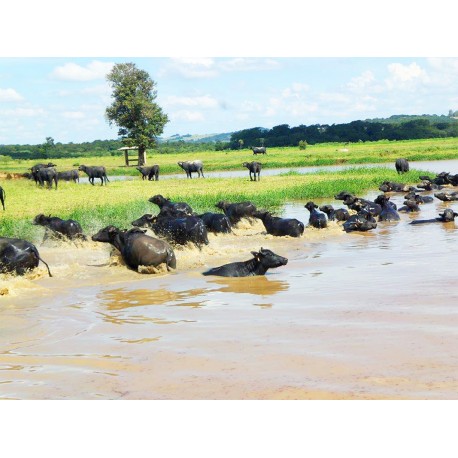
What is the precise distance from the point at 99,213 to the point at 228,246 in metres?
4.83

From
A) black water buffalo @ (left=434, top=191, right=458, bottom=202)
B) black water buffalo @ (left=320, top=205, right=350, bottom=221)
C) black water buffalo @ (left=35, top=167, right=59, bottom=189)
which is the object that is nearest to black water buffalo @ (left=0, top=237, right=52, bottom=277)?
black water buffalo @ (left=320, top=205, right=350, bottom=221)

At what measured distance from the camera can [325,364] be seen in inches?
234

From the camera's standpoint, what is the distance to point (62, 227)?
14.4 m

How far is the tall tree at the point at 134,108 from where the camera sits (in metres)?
50.4

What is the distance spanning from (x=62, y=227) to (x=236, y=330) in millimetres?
8029

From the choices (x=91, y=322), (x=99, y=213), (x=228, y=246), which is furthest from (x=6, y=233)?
(x=91, y=322)

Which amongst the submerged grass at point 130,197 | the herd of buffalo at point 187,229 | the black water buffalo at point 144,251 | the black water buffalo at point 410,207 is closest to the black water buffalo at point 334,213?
the herd of buffalo at point 187,229

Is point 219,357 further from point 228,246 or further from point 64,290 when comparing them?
point 228,246

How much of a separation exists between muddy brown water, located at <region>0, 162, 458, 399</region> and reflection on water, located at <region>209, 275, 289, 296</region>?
3 centimetres

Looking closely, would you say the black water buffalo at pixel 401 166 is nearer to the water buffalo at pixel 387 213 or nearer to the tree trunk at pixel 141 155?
the water buffalo at pixel 387 213

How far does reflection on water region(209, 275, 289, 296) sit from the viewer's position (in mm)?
9586

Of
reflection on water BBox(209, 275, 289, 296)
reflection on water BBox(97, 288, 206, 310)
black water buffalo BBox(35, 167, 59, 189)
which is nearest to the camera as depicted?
reflection on water BBox(97, 288, 206, 310)

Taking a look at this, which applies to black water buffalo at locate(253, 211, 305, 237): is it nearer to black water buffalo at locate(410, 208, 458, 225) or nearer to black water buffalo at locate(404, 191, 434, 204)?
black water buffalo at locate(410, 208, 458, 225)

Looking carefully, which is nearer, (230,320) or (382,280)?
(230,320)
